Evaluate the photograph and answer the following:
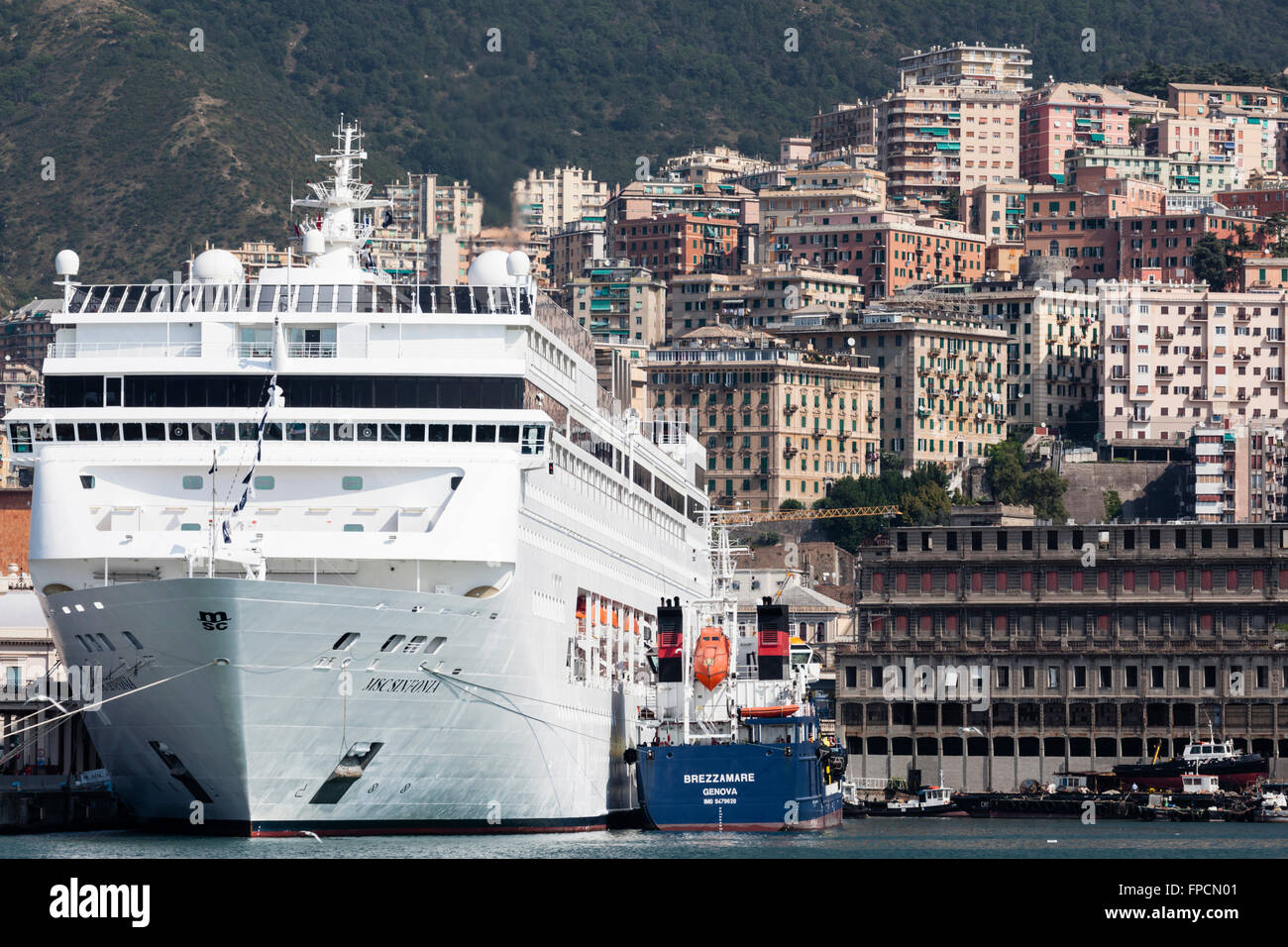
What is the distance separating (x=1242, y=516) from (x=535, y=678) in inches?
4267

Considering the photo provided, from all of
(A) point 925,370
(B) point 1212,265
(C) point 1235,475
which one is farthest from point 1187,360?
(B) point 1212,265

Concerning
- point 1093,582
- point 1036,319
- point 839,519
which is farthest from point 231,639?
point 1036,319

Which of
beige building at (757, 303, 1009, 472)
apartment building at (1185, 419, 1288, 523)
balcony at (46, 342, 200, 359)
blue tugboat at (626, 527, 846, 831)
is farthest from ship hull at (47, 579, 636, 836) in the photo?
beige building at (757, 303, 1009, 472)

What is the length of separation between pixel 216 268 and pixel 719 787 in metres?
18.2

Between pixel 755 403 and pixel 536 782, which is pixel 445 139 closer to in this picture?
pixel 536 782

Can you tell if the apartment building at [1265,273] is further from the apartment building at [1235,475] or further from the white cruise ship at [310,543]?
the white cruise ship at [310,543]

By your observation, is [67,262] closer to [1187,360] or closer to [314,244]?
[314,244]

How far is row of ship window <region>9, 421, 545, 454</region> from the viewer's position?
1905 inches

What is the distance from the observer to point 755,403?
160125 mm

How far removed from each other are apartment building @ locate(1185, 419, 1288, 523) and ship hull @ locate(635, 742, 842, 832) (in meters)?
96.1

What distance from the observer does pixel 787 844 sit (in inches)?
2105

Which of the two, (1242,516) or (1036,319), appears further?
(1036,319)

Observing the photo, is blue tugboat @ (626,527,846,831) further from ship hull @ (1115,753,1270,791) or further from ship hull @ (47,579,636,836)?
ship hull @ (1115,753,1270,791)
